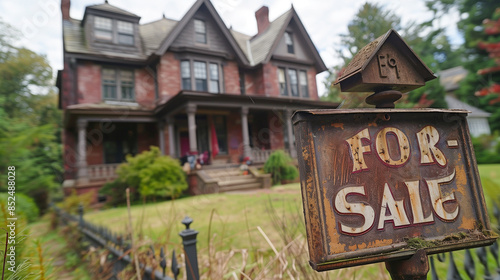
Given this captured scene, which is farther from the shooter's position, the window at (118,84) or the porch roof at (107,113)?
the window at (118,84)

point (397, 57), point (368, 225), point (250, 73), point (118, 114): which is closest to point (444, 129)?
point (397, 57)

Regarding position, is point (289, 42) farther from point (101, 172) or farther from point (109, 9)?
point (101, 172)

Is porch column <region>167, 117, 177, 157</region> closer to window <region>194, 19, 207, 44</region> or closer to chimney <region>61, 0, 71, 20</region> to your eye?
window <region>194, 19, 207, 44</region>

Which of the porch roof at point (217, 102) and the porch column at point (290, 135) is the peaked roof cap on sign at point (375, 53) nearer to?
the porch roof at point (217, 102)

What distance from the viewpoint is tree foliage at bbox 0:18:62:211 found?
12.4ft

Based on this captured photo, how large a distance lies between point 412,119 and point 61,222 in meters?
7.77

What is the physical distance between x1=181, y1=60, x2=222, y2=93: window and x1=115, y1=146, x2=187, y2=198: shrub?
5.43m

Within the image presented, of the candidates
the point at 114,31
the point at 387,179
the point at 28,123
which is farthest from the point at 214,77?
the point at 387,179

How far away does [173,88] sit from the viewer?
13.8m

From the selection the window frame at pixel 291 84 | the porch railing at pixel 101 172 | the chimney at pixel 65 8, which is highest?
the chimney at pixel 65 8

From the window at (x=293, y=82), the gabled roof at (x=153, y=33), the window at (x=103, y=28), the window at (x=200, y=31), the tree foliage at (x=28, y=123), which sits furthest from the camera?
the window at (x=293, y=82)

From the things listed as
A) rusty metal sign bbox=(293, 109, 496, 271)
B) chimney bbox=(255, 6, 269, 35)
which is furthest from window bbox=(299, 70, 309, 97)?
rusty metal sign bbox=(293, 109, 496, 271)

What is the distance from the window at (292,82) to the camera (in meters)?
16.2

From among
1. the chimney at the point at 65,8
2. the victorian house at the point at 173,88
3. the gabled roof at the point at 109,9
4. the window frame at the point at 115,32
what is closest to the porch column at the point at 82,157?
the victorian house at the point at 173,88
